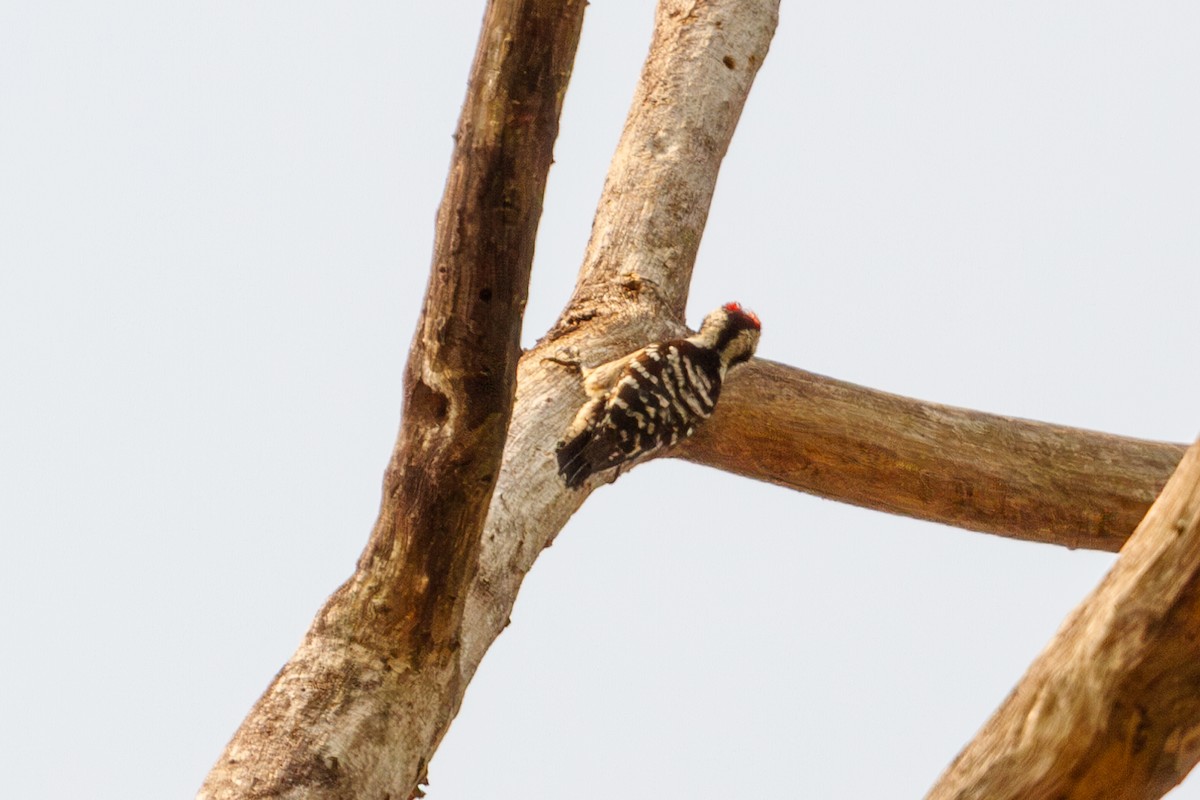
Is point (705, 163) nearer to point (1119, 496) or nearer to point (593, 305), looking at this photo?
point (593, 305)

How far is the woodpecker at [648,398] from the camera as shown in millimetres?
4703

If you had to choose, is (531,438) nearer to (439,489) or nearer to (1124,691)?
(439,489)

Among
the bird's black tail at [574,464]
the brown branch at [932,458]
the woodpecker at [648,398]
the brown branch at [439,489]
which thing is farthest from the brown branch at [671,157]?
the brown branch at [439,489]

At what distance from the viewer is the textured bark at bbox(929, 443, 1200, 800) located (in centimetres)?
203

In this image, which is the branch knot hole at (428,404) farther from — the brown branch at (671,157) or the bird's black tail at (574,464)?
the brown branch at (671,157)

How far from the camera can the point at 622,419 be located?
4.77 metres

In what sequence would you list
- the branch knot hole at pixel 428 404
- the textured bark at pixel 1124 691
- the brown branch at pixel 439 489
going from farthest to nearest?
the branch knot hole at pixel 428 404 → the brown branch at pixel 439 489 → the textured bark at pixel 1124 691

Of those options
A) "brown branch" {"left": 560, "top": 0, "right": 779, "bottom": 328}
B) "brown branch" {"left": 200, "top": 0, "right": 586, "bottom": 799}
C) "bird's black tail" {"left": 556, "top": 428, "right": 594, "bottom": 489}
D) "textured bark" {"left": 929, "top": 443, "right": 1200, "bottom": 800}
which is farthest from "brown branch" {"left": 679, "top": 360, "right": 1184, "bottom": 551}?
"textured bark" {"left": 929, "top": 443, "right": 1200, "bottom": 800}

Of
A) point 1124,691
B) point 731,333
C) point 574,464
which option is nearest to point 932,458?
point 731,333

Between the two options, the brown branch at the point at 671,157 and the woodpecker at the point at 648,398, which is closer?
the woodpecker at the point at 648,398

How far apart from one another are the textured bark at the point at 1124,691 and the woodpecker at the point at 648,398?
2.62 m

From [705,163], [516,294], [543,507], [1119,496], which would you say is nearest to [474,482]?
[516,294]

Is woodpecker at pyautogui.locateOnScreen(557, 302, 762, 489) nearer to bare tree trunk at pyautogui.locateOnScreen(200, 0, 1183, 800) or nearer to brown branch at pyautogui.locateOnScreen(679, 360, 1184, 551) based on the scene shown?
bare tree trunk at pyautogui.locateOnScreen(200, 0, 1183, 800)

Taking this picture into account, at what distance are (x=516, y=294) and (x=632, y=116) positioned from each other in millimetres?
3476
